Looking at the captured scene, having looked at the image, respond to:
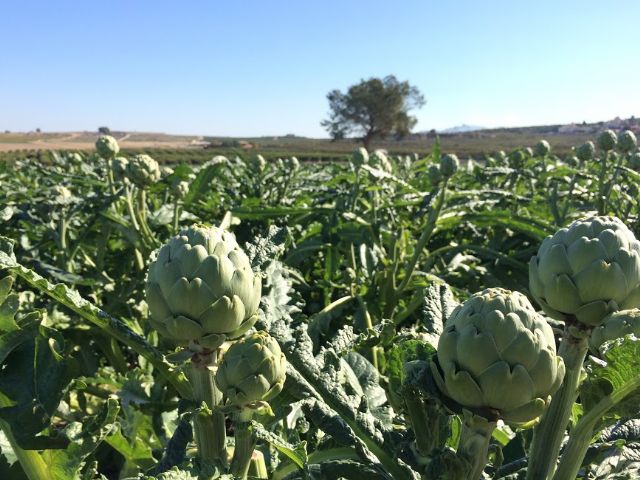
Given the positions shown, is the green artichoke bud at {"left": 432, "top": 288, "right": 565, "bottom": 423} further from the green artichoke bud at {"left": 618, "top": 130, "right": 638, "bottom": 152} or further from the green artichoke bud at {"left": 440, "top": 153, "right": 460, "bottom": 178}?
the green artichoke bud at {"left": 618, "top": 130, "right": 638, "bottom": 152}

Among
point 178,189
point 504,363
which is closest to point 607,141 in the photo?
Result: point 178,189

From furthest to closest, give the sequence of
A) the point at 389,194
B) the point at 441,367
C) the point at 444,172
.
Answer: the point at 389,194
the point at 444,172
the point at 441,367

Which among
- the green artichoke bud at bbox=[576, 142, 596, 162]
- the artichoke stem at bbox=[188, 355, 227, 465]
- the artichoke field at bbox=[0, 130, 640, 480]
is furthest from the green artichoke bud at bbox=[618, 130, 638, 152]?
the artichoke stem at bbox=[188, 355, 227, 465]

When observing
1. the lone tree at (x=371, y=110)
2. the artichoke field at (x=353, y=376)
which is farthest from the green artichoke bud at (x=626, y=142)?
the lone tree at (x=371, y=110)

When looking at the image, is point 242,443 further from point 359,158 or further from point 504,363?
point 359,158

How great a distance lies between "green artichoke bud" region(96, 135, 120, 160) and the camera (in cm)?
225

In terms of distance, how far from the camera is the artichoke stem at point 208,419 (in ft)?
2.10

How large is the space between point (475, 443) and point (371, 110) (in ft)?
109

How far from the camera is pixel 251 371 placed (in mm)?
592

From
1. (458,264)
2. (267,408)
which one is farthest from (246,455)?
(458,264)

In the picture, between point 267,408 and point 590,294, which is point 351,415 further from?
point 590,294

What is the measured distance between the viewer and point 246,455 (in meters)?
0.63

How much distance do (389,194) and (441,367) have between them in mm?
2511

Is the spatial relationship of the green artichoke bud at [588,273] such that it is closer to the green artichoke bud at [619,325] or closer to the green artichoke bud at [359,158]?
the green artichoke bud at [619,325]
